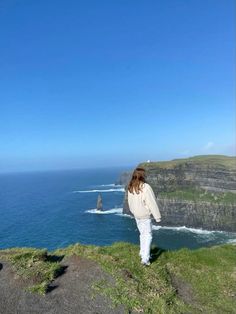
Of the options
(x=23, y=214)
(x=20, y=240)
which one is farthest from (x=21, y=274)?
(x=23, y=214)

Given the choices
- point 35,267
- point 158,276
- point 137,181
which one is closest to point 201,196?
point 137,181

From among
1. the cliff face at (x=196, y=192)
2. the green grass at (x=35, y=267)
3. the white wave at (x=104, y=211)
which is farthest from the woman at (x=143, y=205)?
the white wave at (x=104, y=211)

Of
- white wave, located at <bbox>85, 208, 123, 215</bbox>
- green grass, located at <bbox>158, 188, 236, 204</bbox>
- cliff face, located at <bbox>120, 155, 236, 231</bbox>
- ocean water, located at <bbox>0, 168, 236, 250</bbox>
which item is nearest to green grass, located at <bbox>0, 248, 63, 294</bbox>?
ocean water, located at <bbox>0, 168, 236, 250</bbox>

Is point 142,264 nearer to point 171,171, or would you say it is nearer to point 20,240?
point 20,240

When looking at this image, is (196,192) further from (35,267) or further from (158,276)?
(35,267)

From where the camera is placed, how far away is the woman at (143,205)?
44.6ft

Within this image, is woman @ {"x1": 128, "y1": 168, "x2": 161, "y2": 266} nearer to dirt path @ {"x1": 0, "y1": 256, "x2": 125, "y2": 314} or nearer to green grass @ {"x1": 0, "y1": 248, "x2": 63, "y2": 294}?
dirt path @ {"x1": 0, "y1": 256, "x2": 125, "y2": 314}

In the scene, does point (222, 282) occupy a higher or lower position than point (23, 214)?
higher

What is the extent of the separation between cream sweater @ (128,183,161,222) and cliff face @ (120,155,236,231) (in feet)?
388

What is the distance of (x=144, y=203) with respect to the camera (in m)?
13.8

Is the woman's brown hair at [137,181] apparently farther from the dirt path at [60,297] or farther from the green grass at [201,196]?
the green grass at [201,196]

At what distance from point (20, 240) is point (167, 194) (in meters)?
67.1

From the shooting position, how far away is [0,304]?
32.9ft

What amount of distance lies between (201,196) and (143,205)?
132 meters
